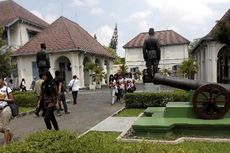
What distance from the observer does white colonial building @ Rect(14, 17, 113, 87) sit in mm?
32969

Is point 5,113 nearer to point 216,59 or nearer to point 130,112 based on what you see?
point 130,112

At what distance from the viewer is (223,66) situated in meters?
32.8

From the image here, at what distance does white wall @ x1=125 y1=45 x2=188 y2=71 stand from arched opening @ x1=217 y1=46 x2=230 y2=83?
727 inches

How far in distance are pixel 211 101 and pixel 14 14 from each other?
31640 mm

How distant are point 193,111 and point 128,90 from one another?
10480 mm

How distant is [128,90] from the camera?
2002 cm

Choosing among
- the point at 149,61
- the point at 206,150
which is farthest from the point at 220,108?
the point at 149,61

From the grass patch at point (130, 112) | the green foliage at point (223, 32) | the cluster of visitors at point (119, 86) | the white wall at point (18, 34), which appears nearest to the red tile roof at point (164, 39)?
the white wall at point (18, 34)

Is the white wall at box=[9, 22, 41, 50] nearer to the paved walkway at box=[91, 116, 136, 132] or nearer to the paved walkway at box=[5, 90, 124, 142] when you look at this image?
the paved walkway at box=[5, 90, 124, 142]

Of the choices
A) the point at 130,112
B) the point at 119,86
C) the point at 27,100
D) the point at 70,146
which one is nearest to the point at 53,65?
the point at 119,86

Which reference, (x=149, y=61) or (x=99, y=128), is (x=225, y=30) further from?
(x=99, y=128)

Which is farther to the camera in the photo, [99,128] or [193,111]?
[99,128]

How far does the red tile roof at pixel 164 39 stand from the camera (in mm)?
52144

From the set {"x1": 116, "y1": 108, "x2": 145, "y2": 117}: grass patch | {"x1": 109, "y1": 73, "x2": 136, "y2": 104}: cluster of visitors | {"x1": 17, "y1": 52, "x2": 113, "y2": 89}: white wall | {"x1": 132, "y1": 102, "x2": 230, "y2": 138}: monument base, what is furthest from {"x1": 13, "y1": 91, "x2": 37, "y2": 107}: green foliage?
{"x1": 17, "y1": 52, "x2": 113, "y2": 89}: white wall
